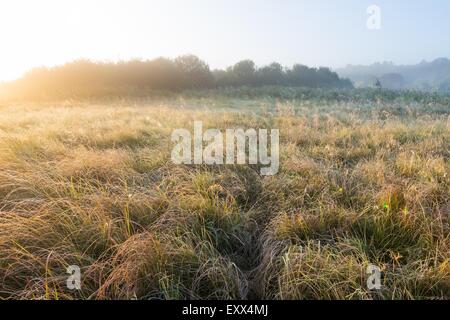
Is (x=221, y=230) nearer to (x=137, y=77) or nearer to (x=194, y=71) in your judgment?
(x=137, y=77)

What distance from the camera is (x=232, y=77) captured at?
3353 centimetres

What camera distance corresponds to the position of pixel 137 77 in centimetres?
2762

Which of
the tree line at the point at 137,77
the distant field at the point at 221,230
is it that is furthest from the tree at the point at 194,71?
the distant field at the point at 221,230

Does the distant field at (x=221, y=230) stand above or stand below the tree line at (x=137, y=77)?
below

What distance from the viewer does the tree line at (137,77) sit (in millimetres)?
23547

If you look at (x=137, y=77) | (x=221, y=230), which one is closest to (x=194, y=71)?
(x=137, y=77)

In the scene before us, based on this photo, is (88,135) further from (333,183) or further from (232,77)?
(232,77)

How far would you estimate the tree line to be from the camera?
Result: 927 inches

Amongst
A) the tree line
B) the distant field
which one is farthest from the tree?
the distant field

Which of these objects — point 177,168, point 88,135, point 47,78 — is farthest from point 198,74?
point 177,168

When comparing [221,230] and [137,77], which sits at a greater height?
[137,77]

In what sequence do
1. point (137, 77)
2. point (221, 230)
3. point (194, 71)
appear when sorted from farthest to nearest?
point (194, 71), point (137, 77), point (221, 230)

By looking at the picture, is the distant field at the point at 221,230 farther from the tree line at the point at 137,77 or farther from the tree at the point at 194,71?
the tree at the point at 194,71
